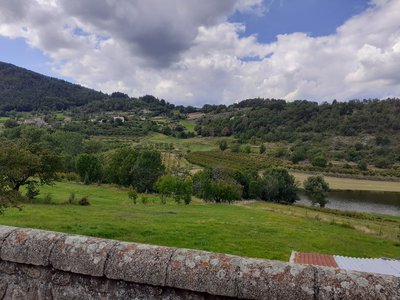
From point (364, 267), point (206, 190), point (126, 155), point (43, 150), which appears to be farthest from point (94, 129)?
point (364, 267)

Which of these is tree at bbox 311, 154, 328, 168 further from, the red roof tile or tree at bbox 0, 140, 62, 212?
the red roof tile

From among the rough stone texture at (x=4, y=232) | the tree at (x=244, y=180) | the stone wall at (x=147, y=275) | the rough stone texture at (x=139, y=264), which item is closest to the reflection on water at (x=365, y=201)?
the tree at (x=244, y=180)

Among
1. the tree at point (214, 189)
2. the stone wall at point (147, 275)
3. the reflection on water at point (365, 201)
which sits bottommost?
the reflection on water at point (365, 201)

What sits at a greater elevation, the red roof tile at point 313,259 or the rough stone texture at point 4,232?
the rough stone texture at point 4,232

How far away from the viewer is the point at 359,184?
10756 cm

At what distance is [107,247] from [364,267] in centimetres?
956

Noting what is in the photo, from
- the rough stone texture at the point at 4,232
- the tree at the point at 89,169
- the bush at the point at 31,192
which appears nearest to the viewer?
the rough stone texture at the point at 4,232

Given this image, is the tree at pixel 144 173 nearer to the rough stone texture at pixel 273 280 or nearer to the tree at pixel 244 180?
the tree at pixel 244 180

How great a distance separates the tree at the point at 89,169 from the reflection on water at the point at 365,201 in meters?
47.6

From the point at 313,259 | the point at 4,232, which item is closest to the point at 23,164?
the point at 313,259

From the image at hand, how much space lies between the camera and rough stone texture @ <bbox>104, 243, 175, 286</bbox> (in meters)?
4.22

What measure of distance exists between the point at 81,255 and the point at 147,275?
3.06 ft

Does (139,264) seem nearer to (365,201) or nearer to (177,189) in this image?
(177,189)

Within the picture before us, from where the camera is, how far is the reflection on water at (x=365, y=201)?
7581 centimetres
